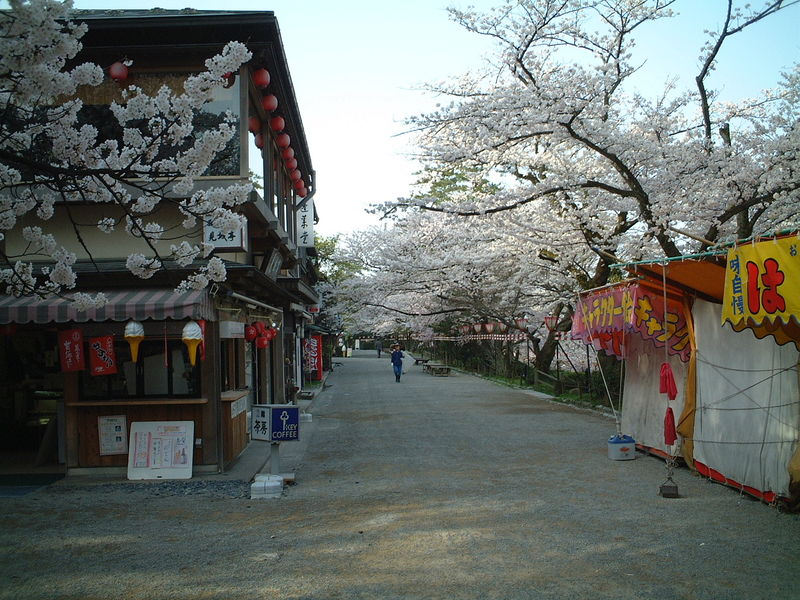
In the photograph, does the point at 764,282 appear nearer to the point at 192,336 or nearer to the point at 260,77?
the point at 192,336

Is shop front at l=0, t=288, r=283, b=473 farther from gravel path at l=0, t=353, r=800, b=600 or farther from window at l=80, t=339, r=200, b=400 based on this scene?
gravel path at l=0, t=353, r=800, b=600

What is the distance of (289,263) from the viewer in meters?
21.0

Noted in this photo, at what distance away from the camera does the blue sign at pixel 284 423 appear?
9922 mm

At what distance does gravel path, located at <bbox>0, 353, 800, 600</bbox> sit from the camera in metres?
5.79

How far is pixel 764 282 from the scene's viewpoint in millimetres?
6504

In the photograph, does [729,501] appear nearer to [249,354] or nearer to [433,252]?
[249,354]

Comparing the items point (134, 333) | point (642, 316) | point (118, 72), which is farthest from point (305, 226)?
point (642, 316)

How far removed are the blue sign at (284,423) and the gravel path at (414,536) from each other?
774mm

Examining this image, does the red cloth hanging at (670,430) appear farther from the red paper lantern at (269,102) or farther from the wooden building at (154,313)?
the red paper lantern at (269,102)

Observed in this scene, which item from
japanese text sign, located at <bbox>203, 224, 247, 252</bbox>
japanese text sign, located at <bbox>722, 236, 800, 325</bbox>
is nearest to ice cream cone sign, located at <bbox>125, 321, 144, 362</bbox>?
japanese text sign, located at <bbox>203, 224, 247, 252</bbox>

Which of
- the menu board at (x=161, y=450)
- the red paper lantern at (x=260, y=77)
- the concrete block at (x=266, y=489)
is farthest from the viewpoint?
the red paper lantern at (x=260, y=77)

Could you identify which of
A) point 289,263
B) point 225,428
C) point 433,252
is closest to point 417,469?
point 225,428

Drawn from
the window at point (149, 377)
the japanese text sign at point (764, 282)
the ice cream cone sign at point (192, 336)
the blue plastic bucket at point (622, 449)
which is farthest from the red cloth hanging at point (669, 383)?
the window at point (149, 377)

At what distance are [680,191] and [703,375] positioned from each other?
18.5 feet
